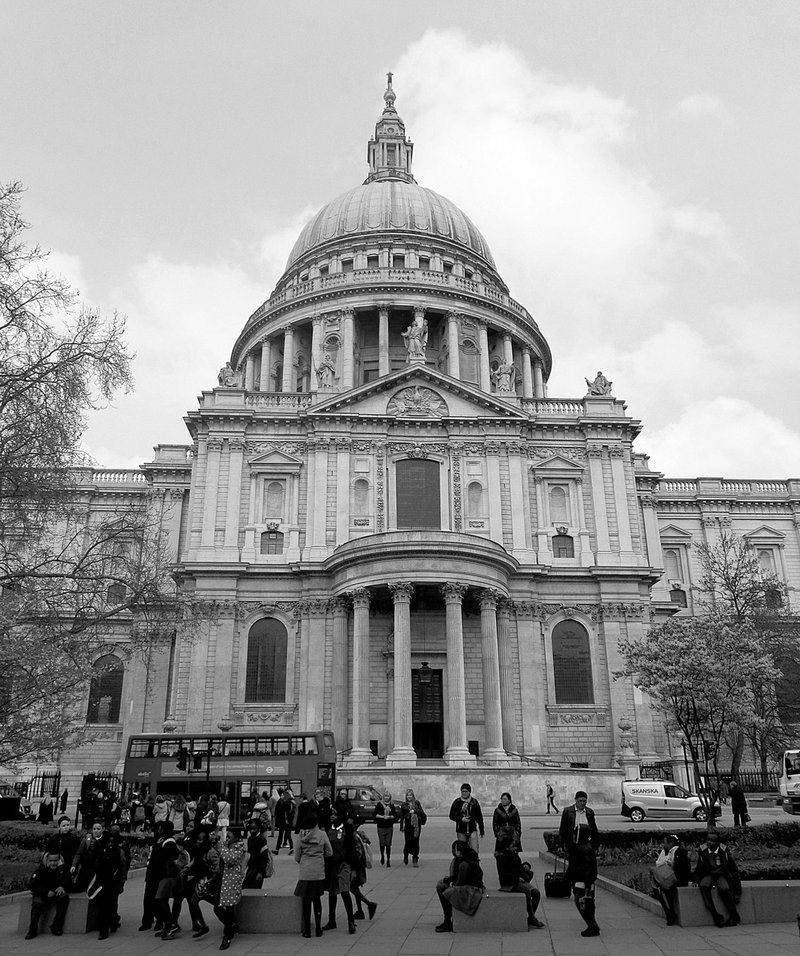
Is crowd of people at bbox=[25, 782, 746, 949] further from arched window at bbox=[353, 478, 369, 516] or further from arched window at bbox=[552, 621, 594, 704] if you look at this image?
arched window at bbox=[353, 478, 369, 516]


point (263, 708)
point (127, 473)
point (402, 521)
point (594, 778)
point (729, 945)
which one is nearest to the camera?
point (729, 945)

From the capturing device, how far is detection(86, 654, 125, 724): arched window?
54478mm

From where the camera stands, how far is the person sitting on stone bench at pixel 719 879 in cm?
1405

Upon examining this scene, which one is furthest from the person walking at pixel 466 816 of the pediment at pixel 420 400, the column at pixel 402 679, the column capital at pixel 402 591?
the pediment at pixel 420 400

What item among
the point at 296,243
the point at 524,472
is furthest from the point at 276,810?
the point at 296,243

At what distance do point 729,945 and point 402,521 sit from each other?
125 ft

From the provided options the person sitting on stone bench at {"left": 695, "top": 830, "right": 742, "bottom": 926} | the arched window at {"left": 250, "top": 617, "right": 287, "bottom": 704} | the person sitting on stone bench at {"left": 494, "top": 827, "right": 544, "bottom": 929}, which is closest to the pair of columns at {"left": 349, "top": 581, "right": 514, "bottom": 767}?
the arched window at {"left": 250, "top": 617, "right": 287, "bottom": 704}

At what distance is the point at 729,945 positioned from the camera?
12.7 m

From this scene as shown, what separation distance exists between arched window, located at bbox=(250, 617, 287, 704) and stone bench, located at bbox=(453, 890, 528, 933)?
112 feet

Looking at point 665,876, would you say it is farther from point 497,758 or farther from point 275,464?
point 275,464

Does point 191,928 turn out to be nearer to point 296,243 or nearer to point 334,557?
point 334,557

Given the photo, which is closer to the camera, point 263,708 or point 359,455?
point 263,708

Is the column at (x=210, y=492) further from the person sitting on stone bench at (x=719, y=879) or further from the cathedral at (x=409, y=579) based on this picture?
the person sitting on stone bench at (x=719, y=879)

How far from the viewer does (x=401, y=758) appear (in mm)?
40750
